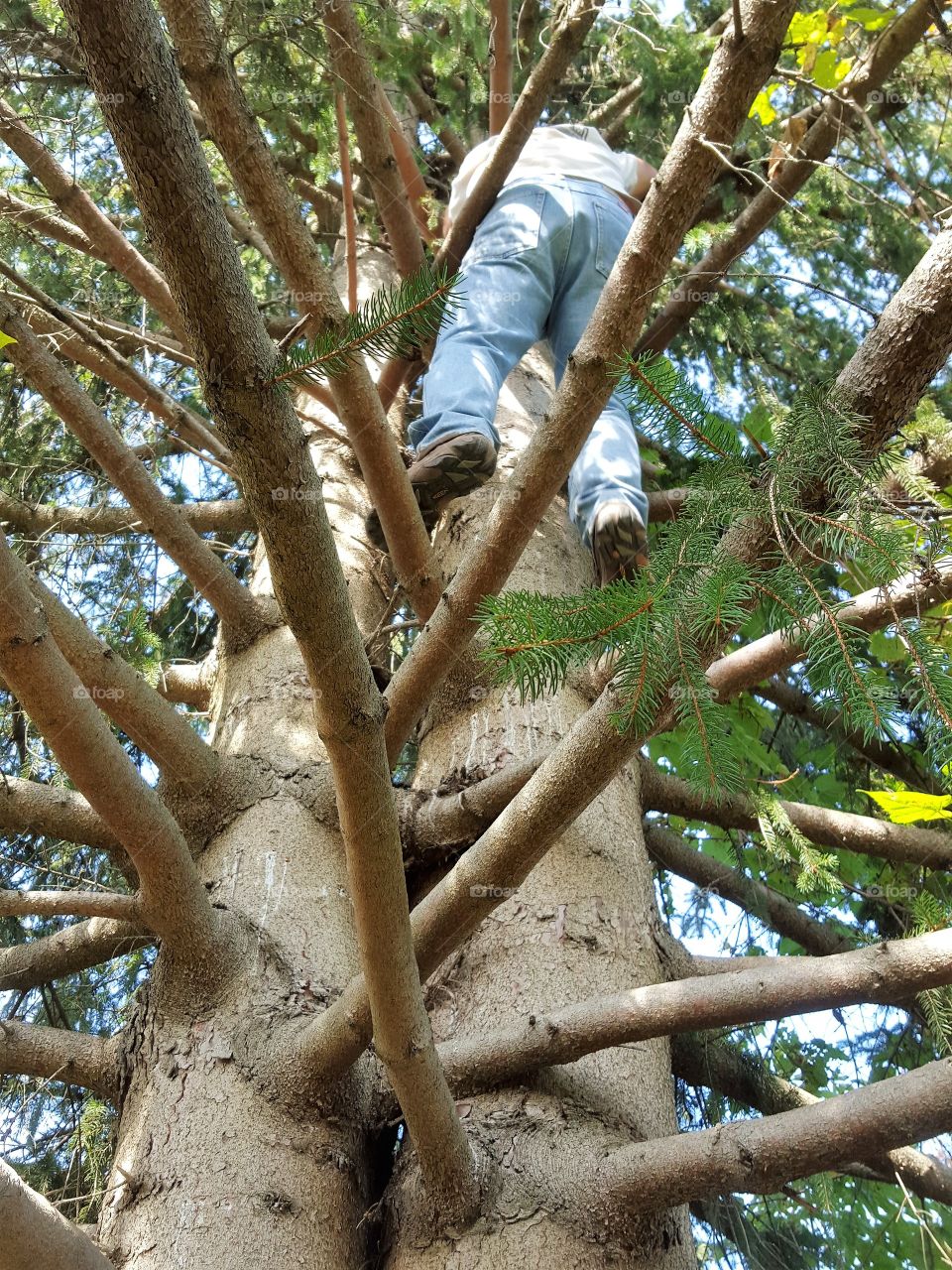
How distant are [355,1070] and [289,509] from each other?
116 centimetres

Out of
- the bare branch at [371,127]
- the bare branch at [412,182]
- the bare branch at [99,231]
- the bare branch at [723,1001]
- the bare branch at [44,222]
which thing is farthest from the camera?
the bare branch at [412,182]

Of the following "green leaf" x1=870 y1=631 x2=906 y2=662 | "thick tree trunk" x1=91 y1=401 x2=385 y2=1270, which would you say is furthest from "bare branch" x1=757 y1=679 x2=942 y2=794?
"thick tree trunk" x1=91 y1=401 x2=385 y2=1270

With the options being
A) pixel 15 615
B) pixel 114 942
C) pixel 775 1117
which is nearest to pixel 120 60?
pixel 15 615

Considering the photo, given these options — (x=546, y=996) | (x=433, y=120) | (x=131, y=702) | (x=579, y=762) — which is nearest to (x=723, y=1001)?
(x=546, y=996)

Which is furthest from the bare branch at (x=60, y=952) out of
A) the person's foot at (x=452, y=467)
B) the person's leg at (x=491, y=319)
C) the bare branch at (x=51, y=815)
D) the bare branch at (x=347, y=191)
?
the bare branch at (x=347, y=191)

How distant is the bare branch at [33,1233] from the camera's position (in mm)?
1240

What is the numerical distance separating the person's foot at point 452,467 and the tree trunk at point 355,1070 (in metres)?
0.46

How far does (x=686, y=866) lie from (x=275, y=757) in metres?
1.11

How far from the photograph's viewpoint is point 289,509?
3.78 feet

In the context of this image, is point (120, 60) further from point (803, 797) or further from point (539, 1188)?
point (803, 797)

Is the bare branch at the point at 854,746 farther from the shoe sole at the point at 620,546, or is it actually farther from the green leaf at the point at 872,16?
the green leaf at the point at 872,16

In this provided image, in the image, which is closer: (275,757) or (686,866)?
(275,757)

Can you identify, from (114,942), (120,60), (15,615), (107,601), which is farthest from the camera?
(107,601)

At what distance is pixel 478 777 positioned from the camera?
2309 mm
